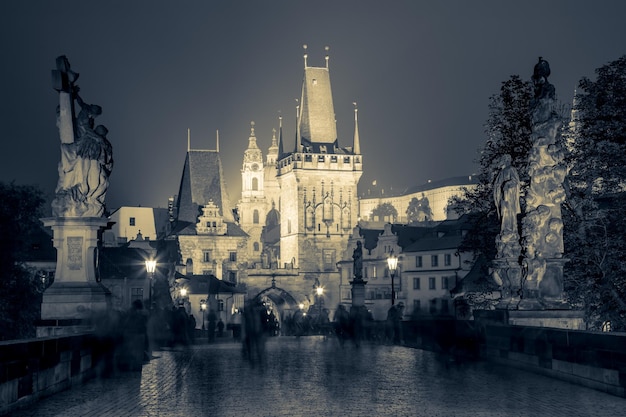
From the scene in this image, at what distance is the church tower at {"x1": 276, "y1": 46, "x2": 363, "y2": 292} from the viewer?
145 meters

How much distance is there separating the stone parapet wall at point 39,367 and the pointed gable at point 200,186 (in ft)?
392

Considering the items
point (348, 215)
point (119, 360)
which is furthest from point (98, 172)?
point (348, 215)

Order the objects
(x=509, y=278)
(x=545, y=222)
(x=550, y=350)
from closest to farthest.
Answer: (x=550, y=350) < (x=545, y=222) < (x=509, y=278)

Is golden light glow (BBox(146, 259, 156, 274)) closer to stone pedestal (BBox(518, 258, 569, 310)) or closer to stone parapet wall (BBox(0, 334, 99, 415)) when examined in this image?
stone pedestal (BBox(518, 258, 569, 310))

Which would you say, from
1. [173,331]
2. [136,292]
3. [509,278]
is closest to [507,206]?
[509,278]

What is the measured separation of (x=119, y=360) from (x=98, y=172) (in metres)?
4.24

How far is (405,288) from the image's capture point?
10694 cm

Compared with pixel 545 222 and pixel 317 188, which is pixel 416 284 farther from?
pixel 545 222

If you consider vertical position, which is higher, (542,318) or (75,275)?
(75,275)

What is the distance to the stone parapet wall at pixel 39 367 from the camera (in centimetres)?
1271

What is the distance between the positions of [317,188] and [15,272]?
103 m

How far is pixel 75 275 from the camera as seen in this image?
2073 cm

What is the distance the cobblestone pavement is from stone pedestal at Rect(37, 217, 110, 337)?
1829mm

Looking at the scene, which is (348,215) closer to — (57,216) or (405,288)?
(405,288)
